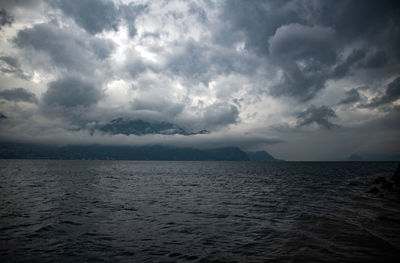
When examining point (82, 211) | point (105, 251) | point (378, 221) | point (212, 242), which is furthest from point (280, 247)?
point (82, 211)

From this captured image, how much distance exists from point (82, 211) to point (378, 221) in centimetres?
2851

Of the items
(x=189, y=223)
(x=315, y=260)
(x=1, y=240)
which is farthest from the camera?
(x=189, y=223)

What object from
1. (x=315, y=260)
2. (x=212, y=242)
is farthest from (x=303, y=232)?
(x=212, y=242)

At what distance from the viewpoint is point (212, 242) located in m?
13.2

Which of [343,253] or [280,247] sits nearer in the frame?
[343,253]

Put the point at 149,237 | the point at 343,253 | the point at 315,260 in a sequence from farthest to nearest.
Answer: the point at 149,237
the point at 343,253
the point at 315,260

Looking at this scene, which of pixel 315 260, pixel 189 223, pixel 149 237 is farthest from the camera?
pixel 189 223

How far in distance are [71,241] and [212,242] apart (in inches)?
368

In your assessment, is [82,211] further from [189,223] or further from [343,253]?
[343,253]

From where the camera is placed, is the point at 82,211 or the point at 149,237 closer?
the point at 149,237

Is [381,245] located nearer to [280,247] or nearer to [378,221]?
[280,247]

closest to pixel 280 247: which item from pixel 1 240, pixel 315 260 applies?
pixel 315 260

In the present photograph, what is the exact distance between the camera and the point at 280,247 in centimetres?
1219

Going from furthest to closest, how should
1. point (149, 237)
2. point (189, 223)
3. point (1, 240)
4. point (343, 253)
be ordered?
point (189, 223) → point (149, 237) → point (1, 240) → point (343, 253)
